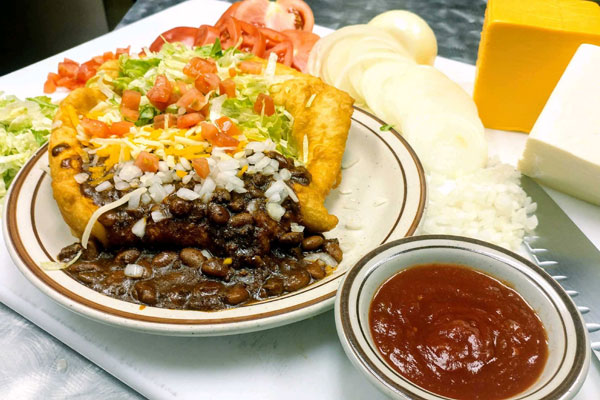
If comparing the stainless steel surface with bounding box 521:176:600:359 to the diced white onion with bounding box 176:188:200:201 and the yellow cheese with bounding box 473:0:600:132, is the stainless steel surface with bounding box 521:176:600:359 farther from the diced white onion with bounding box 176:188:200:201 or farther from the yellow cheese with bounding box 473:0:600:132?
the diced white onion with bounding box 176:188:200:201

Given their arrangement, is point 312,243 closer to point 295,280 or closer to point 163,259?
point 295,280

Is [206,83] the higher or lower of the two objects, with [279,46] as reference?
higher

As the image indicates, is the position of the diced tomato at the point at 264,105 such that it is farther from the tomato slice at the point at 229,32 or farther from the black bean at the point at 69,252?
the tomato slice at the point at 229,32

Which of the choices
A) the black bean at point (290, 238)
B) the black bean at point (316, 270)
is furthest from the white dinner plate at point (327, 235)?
the black bean at point (290, 238)


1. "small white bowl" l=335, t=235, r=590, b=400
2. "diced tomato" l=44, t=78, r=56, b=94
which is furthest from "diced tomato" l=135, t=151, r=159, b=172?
"diced tomato" l=44, t=78, r=56, b=94

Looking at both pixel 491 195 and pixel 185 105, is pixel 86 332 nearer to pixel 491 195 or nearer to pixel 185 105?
pixel 185 105

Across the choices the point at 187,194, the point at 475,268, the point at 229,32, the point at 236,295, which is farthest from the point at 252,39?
the point at 475,268

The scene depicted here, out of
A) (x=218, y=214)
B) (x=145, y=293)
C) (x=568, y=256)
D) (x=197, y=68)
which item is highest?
(x=197, y=68)
